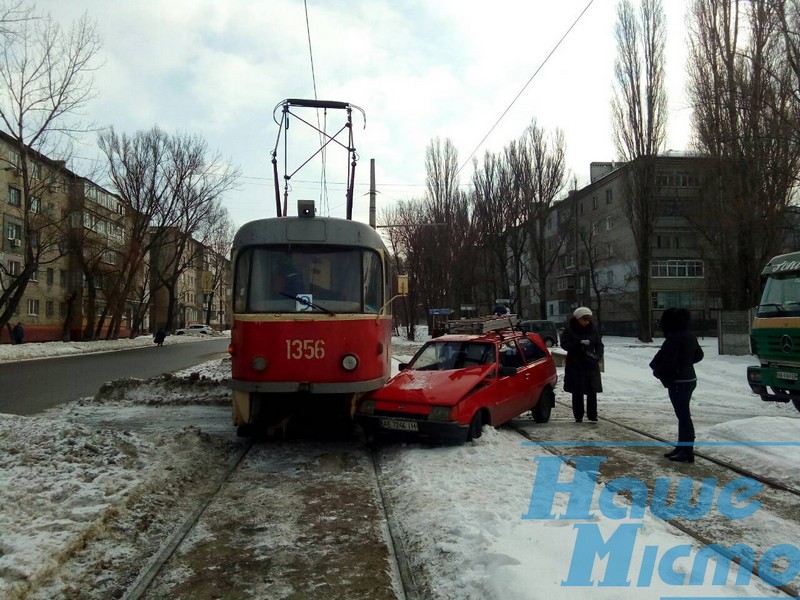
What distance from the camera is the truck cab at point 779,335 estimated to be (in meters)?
10.7

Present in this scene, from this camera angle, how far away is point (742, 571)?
386 cm

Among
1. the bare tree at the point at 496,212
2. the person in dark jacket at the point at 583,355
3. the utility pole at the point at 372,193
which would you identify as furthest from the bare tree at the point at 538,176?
the person in dark jacket at the point at 583,355

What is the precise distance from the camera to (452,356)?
29.7ft

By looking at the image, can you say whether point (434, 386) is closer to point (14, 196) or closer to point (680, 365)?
point (680, 365)

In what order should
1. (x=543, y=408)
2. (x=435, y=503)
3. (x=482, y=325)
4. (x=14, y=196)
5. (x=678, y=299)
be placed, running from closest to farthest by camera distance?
1. (x=435, y=503)
2. (x=482, y=325)
3. (x=543, y=408)
4. (x=14, y=196)
5. (x=678, y=299)

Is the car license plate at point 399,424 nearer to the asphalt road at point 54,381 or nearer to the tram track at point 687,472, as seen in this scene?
the tram track at point 687,472

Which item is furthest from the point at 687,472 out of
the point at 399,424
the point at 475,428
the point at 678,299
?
the point at 678,299

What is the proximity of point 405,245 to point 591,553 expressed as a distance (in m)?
41.7

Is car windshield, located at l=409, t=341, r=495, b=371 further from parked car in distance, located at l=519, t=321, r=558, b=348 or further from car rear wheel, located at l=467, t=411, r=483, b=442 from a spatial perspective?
parked car in distance, located at l=519, t=321, r=558, b=348

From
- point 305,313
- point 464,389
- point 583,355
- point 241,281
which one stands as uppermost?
point 241,281

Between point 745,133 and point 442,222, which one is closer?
point 745,133

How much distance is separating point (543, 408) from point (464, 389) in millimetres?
2846

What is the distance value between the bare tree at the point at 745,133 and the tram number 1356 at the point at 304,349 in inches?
678

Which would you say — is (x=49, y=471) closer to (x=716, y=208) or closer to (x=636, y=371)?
(x=636, y=371)
